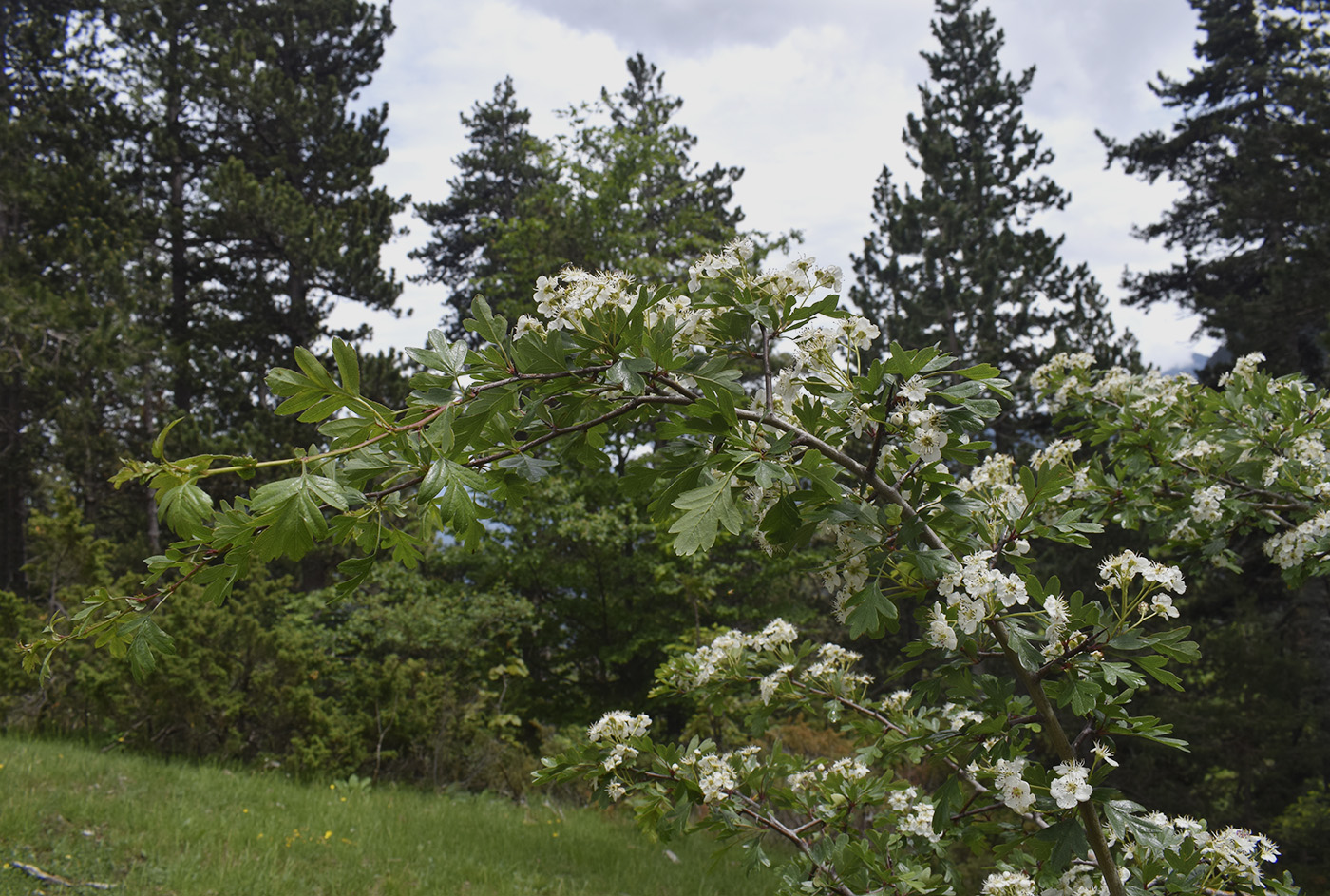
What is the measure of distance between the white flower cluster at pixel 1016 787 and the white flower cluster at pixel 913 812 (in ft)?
1.73

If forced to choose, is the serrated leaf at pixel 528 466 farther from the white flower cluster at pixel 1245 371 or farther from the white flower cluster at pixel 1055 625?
the white flower cluster at pixel 1245 371

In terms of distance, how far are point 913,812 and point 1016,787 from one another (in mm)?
703

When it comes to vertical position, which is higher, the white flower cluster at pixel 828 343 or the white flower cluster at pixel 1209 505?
the white flower cluster at pixel 828 343

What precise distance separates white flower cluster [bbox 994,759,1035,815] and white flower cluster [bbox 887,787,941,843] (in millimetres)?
527

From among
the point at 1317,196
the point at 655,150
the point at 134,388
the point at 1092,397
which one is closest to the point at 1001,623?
the point at 1092,397

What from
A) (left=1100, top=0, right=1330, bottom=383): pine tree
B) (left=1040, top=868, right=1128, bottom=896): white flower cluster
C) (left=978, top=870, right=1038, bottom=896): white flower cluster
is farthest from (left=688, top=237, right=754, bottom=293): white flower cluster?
(left=1100, top=0, right=1330, bottom=383): pine tree

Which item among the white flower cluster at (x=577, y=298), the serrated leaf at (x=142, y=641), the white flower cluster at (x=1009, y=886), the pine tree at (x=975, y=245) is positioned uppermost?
the pine tree at (x=975, y=245)

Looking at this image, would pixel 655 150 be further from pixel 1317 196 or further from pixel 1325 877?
pixel 1325 877

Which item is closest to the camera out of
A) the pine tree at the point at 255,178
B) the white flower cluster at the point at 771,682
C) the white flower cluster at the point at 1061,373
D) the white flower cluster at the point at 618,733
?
the white flower cluster at the point at 618,733

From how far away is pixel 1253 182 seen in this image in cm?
995

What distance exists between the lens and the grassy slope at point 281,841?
3.45 meters

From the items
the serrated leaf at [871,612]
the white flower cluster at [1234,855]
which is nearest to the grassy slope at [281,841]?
the white flower cluster at [1234,855]

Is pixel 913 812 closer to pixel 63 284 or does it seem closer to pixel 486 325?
pixel 486 325

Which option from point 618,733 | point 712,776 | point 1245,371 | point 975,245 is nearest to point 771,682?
point 712,776
